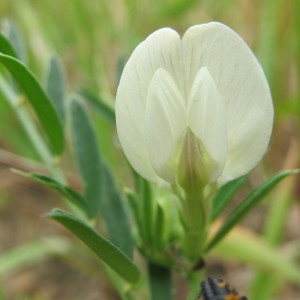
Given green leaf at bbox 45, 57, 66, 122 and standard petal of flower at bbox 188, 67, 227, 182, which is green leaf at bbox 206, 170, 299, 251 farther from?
green leaf at bbox 45, 57, 66, 122

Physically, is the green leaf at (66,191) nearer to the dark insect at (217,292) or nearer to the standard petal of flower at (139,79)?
the standard petal of flower at (139,79)

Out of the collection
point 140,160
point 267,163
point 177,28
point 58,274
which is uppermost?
point 140,160

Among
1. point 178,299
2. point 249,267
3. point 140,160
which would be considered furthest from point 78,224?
point 249,267

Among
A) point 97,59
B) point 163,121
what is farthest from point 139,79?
point 97,59

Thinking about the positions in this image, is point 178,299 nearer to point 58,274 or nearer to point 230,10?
point 58,274

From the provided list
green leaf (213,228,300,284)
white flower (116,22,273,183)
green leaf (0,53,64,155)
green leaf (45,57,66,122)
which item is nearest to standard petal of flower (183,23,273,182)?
white flower (116,22,273,183)

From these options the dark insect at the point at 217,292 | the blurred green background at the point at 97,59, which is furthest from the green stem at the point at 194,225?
the blurred green background at the point at 97,59
